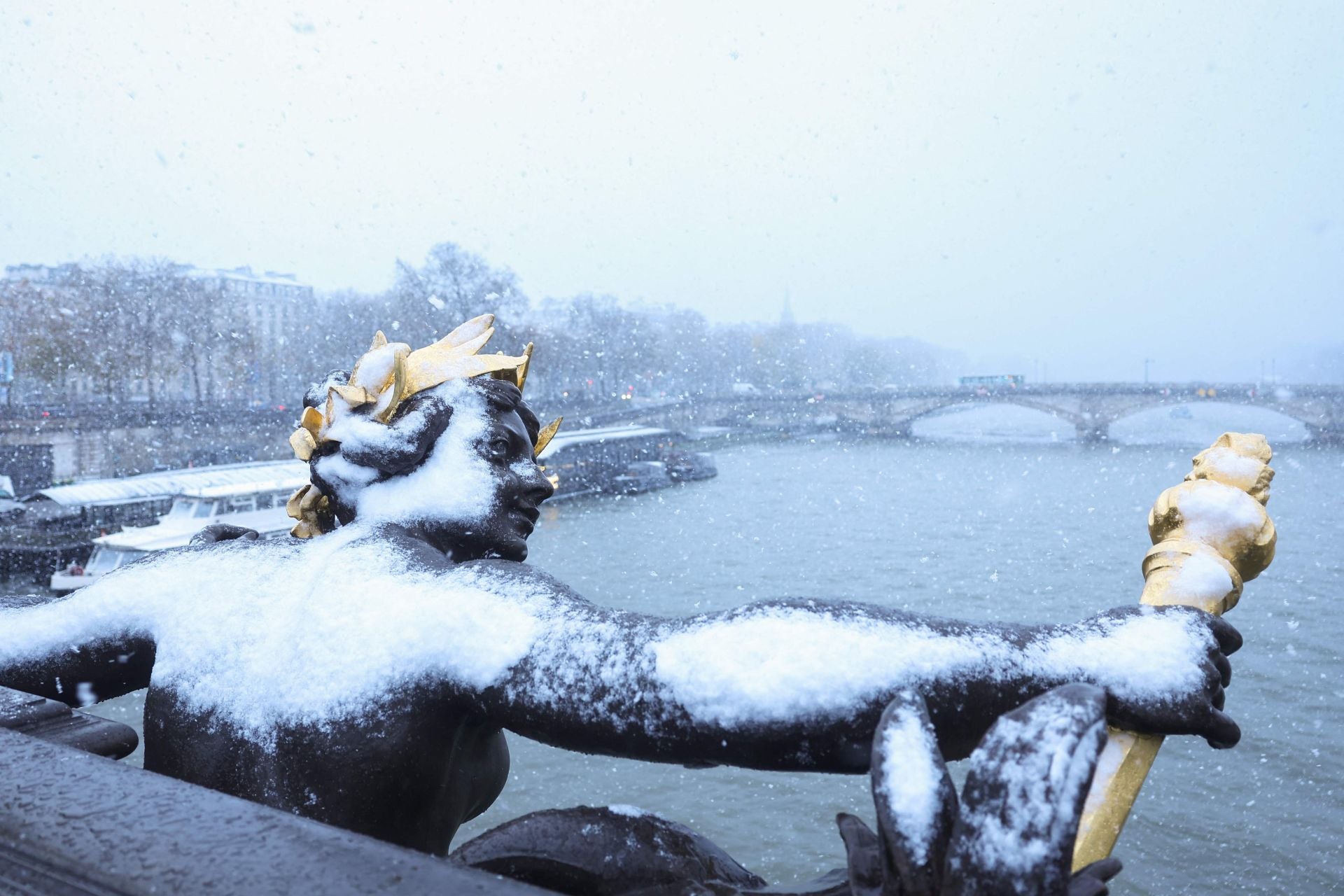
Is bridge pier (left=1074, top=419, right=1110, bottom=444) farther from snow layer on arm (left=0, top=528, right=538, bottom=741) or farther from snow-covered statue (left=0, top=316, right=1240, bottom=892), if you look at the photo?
snow layer on arm (left=0, top=528, right=538, bottom=741)

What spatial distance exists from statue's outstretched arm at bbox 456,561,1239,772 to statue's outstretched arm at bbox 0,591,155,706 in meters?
0.90

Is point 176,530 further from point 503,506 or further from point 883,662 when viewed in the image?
point 883,662

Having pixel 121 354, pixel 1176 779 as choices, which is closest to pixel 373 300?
pixel 121 354

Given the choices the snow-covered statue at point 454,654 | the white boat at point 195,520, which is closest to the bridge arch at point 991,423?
the white boat at point 195,520

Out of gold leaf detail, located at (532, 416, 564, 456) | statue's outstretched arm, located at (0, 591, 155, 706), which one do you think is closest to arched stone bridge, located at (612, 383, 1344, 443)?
gold leaf detail, located at (532, 416, 564, 456)

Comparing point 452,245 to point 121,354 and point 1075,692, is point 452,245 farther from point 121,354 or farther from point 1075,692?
point 1075,692

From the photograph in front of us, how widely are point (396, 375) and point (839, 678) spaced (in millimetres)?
1074

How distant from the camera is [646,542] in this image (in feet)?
79.4

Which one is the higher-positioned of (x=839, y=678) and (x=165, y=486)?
(x=839, y=678)

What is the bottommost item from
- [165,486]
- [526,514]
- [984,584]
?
[984,584]

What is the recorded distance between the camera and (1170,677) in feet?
4.15

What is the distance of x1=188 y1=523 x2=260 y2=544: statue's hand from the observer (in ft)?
6.82

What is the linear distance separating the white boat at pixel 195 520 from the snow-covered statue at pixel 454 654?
16.1 m

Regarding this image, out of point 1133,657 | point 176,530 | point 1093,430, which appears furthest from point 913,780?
point 1093,430
